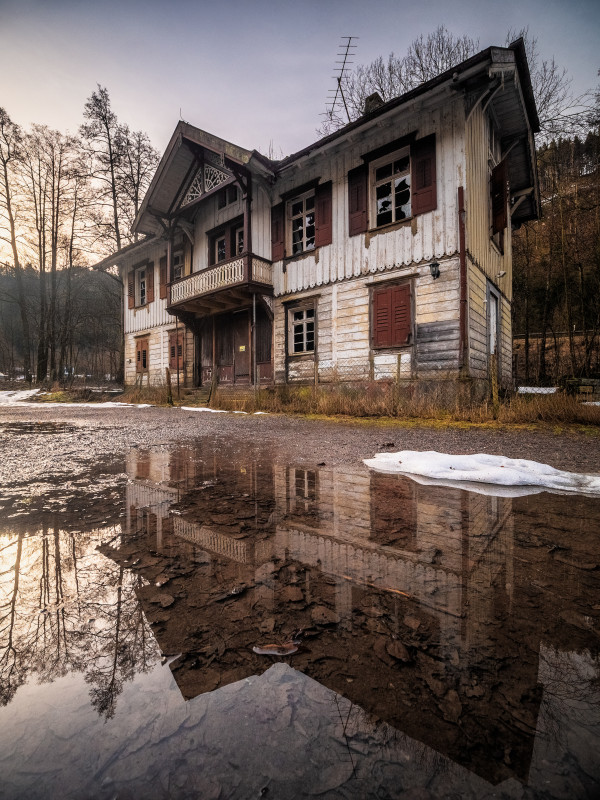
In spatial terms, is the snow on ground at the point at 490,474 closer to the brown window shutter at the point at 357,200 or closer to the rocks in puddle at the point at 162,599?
the rocks in puddle at the point at 162,599

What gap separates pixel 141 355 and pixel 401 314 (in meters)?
13.1

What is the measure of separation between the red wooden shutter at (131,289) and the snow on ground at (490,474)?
17.9m

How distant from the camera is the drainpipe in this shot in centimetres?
798

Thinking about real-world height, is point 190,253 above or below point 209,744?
above

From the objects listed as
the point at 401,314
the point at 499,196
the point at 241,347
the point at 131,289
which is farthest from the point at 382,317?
the point at 131,289

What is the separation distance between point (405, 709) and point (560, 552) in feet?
3.50

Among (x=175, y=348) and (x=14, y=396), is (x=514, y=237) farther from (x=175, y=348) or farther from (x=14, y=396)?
(x=14, y=396)

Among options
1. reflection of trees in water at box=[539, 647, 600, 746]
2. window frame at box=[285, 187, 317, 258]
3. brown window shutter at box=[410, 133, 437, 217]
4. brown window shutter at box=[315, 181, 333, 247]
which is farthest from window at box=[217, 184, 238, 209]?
reflection of trees in water at box=[539, 647, 600, 746]

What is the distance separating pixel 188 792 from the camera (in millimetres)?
517

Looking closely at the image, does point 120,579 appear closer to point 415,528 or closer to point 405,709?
point 405,709

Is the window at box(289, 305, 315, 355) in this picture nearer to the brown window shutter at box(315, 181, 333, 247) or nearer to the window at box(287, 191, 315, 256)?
the window at box(287, 191, 315, 256)

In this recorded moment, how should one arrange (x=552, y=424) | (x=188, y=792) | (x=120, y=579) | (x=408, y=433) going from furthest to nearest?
(x=552, y=424)
(x=408, y=433)
(x=120, y=579)
(x=188, y=792)

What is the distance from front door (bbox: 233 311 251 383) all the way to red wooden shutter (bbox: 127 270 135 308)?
742cm

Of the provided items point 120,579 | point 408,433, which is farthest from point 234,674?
point 408,433
